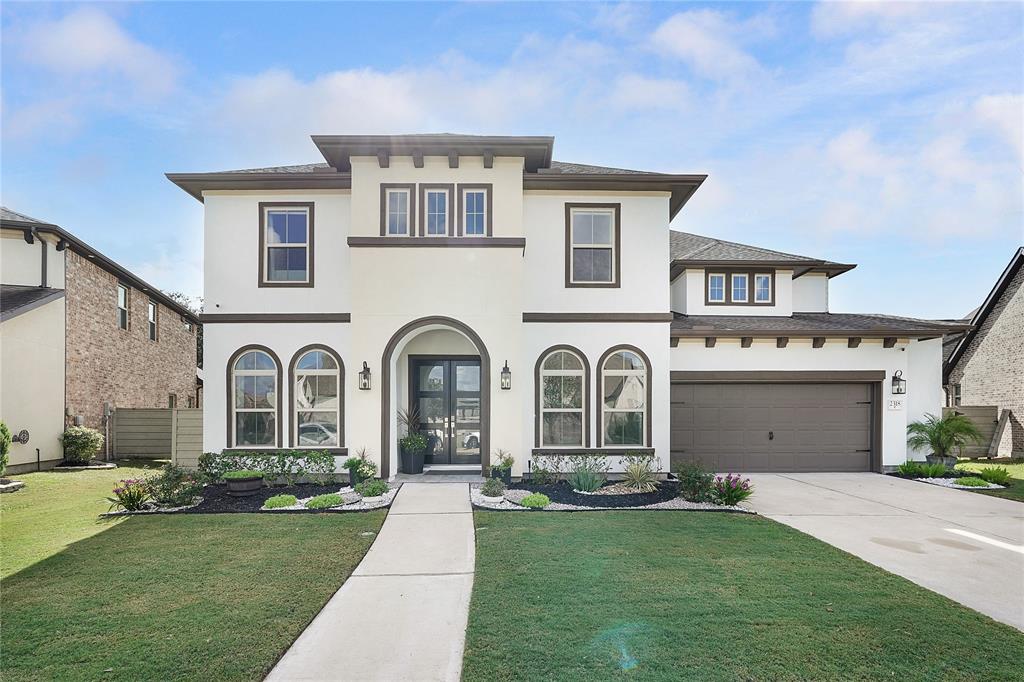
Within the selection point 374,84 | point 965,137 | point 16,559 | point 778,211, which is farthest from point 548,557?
point 778,211

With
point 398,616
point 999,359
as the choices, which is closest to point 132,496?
point 398,616

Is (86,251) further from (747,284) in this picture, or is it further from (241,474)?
(747,284)

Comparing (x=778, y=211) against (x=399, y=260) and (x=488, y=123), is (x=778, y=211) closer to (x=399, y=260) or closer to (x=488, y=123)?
(x=488, y=123)

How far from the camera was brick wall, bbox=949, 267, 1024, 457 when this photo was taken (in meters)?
15.9

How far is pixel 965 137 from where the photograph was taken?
1211 cm

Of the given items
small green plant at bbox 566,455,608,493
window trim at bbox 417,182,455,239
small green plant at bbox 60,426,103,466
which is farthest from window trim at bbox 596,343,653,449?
small green plant at bbox 60,426,103,466

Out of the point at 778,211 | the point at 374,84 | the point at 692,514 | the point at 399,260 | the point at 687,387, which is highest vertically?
the point at 374,84

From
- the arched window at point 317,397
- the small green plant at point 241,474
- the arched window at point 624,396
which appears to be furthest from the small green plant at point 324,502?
the arched window at point 624,396

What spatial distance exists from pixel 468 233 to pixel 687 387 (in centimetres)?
650

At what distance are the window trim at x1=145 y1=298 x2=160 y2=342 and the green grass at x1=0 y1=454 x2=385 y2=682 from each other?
1188 cm

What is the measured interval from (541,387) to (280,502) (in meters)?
5.60

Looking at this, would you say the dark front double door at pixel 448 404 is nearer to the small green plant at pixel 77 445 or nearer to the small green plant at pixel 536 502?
the small green plant at pixel 536 502

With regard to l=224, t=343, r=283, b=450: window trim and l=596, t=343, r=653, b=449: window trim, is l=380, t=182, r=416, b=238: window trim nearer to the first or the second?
l=224, t=343, r=283, b=450: window trim

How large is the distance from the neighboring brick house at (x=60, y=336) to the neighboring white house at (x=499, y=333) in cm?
579
